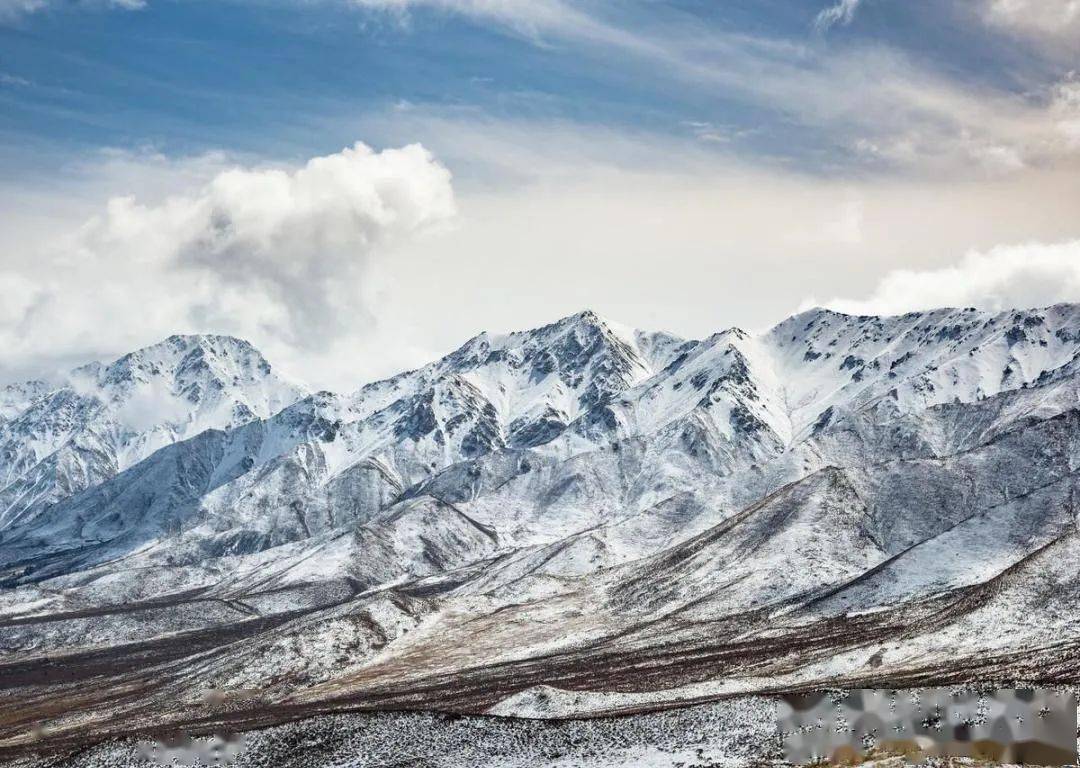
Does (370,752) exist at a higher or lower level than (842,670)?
higher

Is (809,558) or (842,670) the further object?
(809,558)

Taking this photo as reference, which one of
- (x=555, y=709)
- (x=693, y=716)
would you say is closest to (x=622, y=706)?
(x=555, y=709)

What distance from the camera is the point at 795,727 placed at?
61.0 metres

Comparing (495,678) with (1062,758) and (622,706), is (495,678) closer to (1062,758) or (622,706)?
(622,706)

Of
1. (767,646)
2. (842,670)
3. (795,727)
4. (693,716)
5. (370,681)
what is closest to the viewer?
(795,727)

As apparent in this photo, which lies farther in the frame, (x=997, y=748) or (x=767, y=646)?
(x=767, y=646)

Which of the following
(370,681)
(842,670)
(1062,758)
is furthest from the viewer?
(370,681)

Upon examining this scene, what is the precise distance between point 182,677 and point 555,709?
9438 cm

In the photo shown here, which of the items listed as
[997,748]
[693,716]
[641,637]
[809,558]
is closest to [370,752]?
[693,716]

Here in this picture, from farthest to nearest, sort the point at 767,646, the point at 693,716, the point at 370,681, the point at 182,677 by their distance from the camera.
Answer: the point at 182,677, the point at 370,681, the point at 767,646, the point at 693,716

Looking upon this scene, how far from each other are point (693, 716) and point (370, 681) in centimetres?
8568

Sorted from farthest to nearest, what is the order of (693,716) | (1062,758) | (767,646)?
(767,646) → (693,716) → (1062,758)

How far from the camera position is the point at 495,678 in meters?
131

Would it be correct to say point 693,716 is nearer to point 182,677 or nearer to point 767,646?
point 767,646
